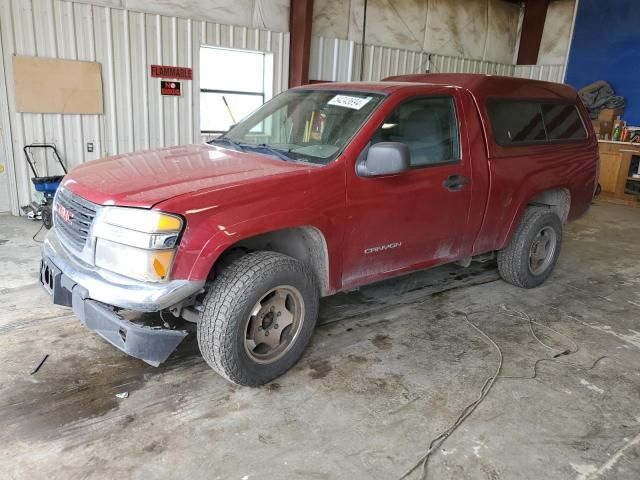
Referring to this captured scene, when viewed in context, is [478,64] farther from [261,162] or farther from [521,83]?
[261,162]

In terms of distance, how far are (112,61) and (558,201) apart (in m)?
5.74

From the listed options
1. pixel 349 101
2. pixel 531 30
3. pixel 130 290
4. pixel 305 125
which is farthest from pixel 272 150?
pixel 531 30

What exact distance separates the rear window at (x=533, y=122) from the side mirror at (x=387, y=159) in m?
1.28

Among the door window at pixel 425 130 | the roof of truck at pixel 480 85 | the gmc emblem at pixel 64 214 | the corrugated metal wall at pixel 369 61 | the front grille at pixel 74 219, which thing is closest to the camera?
the front grille at pixel 74 219

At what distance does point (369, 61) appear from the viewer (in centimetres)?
959

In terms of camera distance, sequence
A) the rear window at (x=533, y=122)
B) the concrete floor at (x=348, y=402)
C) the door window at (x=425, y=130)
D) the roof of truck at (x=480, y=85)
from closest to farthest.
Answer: the concrete floor at (x=348, y=402)
the door window at (x=425, y=130)
the roof of truck at (x=480, y=85)
the rear window at (x=533, y=122)

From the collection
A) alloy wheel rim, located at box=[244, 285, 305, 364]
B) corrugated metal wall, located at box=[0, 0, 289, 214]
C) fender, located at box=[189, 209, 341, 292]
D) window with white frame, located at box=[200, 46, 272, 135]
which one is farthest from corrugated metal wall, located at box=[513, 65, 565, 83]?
alloy wheel rim, located at box=[244, 285, 305, 364]

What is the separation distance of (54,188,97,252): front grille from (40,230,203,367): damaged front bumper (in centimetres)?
12

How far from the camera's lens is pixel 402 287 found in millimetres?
4535

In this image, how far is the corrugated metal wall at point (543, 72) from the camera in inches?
449

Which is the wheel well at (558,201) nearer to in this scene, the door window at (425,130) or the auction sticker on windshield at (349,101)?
the door window at (425,130)

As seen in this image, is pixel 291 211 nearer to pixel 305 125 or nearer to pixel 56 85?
pixel 305 125

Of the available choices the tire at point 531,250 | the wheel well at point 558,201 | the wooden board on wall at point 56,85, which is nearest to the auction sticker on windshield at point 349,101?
the tire at point 531,250

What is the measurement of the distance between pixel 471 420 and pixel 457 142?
191cm
